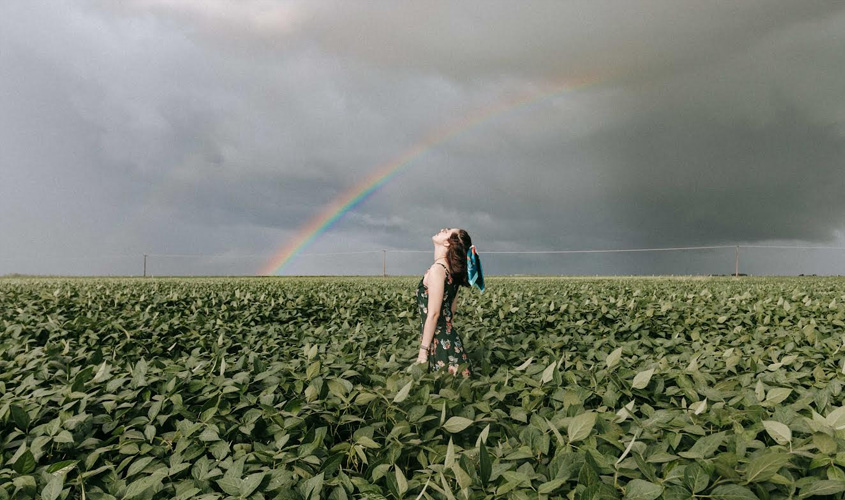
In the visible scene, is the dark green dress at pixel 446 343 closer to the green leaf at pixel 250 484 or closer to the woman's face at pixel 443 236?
the woman's face at pixel 443 236

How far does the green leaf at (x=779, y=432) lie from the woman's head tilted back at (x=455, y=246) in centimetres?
321

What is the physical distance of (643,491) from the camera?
1.54 meters

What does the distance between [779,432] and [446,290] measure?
3271 mm

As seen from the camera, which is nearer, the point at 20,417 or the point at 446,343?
the point at 20,417

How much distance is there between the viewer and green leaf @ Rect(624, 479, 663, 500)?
153 centimetres

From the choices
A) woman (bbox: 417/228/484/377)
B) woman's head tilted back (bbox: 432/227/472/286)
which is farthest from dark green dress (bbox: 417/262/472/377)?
woman's head tilted back (bbox: 432/227/472/286)

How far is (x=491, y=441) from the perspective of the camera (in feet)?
7.54

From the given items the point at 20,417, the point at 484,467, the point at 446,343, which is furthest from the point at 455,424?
the point at 446,343

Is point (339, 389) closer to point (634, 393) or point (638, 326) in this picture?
point (634, 393)

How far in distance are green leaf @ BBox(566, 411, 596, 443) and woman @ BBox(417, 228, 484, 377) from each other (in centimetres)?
283

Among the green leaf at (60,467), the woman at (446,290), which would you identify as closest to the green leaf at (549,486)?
the green leaf at (60,467)

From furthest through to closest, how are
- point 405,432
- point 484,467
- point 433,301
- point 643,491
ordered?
point 433,301 → point 405,432 → point 484,467 → point 643,491

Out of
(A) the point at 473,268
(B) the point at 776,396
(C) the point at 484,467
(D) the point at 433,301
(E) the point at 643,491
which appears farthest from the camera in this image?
(A) the point at 473,268

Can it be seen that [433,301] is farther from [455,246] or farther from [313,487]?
[313,487]
